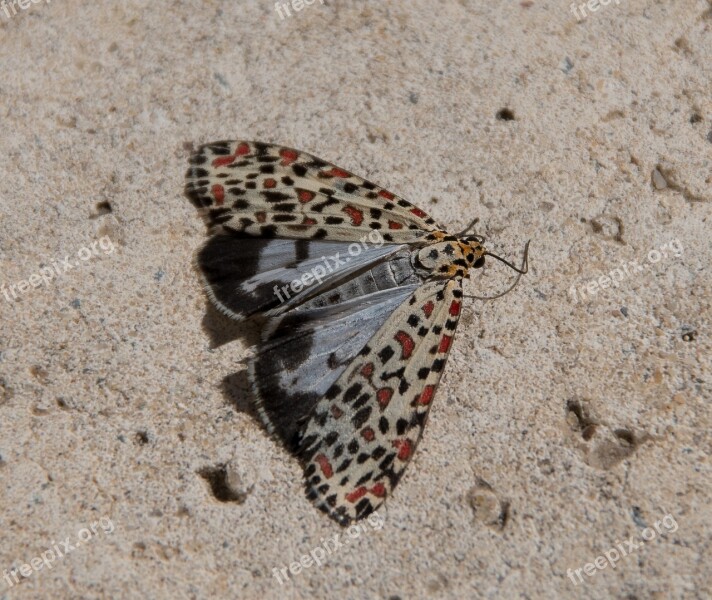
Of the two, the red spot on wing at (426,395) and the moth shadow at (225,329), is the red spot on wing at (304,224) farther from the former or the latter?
the red spot on wing at (426,395)

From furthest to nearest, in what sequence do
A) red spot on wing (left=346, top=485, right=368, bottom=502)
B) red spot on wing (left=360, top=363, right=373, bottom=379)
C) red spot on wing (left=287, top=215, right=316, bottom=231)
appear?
red spot on wing (left=287, top=215, right=316, bottom=231) → red spot on wing (left=360, top=363, right=373, bottom=379) → red spot on wing (left=346, top=485, right=368, bottom=502)

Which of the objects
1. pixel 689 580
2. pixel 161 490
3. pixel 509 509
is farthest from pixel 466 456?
pixel 161 490

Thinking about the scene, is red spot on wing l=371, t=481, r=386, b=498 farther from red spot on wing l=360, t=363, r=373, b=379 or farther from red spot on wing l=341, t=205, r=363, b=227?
red spot on wing l=341, t=205, r=363, b=227

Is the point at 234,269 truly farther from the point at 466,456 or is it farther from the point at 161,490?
the point at 466,456

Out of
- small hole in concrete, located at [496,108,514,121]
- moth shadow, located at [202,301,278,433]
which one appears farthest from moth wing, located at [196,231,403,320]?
small hole in concrete, located at [496,108,514,121]

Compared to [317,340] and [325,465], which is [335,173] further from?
A: [325,465]

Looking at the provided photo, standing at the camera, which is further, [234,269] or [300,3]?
[300,3]

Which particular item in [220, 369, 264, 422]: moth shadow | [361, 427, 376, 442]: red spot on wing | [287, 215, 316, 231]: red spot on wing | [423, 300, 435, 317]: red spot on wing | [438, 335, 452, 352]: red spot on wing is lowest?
[220, 369, 264, 422]: moth shadow
